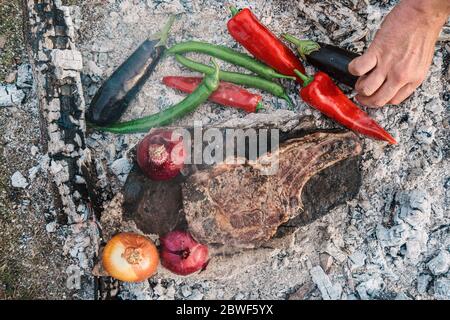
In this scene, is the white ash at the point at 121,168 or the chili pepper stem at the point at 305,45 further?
the white ash at the point at 121,168

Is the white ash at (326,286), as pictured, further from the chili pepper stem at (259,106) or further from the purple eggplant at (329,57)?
the purple eggplant at (329,57)

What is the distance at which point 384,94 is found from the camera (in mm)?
4219

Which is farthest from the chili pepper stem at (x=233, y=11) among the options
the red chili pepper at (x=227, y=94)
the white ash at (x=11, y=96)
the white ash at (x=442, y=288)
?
the white ash at (x=442, y=288)

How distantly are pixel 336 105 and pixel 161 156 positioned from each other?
1.62m

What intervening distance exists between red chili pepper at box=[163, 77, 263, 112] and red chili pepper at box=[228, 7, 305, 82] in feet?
1.16

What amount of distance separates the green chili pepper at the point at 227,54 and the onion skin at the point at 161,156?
0.87m

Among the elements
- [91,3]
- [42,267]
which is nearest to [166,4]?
[91,3]

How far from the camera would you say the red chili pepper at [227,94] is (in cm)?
454

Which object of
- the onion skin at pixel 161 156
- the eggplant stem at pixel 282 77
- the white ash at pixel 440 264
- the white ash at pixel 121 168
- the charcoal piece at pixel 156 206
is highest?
the eggplant stem at pixel 282 77

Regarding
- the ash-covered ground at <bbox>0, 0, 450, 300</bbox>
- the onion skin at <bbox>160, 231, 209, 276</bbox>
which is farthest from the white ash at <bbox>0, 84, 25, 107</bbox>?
the onion skin at <bbox>160, 231, 209, 276</bbox>

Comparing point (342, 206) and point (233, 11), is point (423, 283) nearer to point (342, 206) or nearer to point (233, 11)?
point (342, 206)

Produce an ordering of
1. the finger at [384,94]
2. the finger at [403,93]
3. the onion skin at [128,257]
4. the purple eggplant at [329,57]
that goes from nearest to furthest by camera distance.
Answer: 1. the onion skin at [128,257]
2. the finger at [384,94]
3. the finger at [403,93]
4. the purple eggplant at [329,57]

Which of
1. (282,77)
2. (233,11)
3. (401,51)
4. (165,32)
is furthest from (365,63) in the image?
(165,32)

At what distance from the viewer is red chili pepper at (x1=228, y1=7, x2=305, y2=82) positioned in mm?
4455
